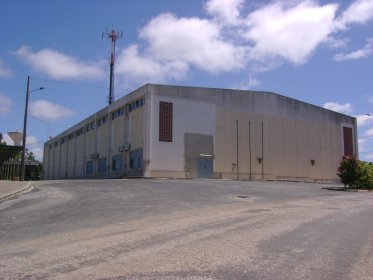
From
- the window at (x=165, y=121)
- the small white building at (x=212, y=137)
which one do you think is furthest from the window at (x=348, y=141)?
the window at (x=165, y=121)

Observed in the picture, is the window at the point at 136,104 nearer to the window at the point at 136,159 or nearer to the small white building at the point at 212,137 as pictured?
the small white building at the point at 212,137

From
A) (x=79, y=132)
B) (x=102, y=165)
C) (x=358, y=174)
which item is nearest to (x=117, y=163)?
(x=102, y=165)

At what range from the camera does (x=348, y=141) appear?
212 feet

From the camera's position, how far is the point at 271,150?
5344 centimetres

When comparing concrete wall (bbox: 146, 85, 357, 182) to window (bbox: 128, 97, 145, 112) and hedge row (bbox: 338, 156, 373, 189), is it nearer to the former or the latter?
window (bbox: 128, 97, 145, 112)

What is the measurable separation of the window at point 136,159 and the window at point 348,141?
30.8m

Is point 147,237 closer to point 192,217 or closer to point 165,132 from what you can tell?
point 192,217

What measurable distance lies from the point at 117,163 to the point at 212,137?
35.3 feet

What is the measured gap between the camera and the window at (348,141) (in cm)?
6397

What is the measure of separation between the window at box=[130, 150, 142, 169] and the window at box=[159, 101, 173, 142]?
2646mm

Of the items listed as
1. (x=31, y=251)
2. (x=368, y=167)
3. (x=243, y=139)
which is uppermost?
(x=243, y=139)

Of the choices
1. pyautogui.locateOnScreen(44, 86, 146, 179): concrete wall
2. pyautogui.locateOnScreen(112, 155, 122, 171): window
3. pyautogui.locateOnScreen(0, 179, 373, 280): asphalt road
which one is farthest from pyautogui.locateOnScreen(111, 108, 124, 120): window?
pyautogui.locateOnScreen(0, 179, 373, 280): asphalt road

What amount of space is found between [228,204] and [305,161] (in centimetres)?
3991

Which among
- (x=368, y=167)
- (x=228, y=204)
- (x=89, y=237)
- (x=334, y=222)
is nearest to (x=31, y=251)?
(x=89, y=237)
